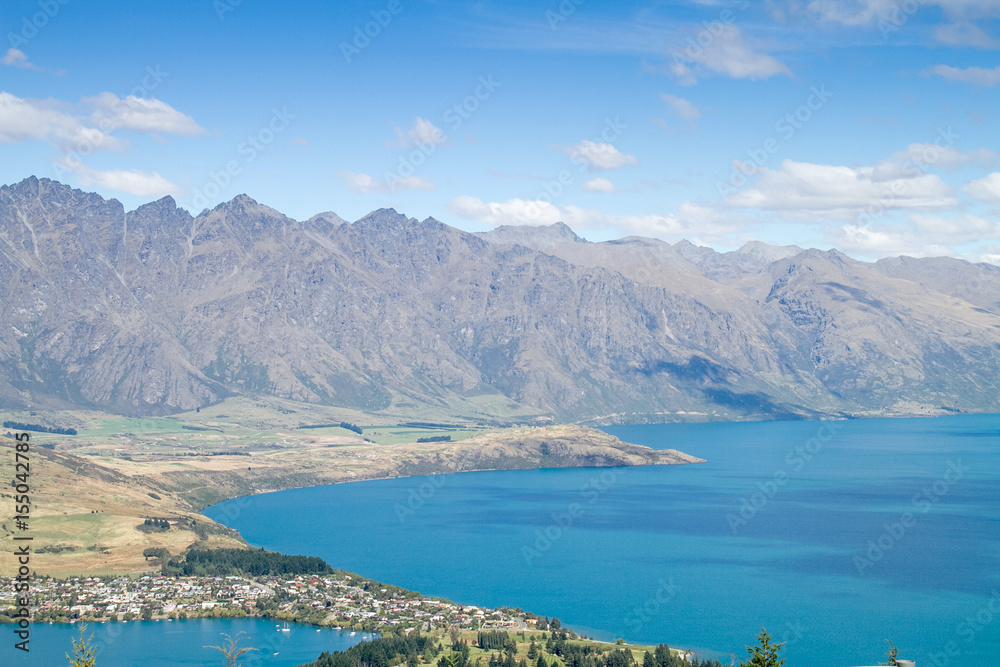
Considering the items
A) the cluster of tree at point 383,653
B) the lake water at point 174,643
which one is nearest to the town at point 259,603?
the lake water at point 174,643

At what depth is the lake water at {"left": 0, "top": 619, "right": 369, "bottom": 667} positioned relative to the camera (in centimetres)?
13438

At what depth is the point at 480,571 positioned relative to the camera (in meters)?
195

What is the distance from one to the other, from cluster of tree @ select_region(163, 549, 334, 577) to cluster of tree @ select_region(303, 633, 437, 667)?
47222mm

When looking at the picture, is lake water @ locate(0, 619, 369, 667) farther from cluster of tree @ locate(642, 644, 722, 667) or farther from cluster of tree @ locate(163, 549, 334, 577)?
cluster of tree @ locate(642, 644, 722, 667)

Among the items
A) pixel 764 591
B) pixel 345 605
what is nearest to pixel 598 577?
pixel 764 591

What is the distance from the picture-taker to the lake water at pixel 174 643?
13438cm

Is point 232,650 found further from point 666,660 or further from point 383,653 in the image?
point 666,660

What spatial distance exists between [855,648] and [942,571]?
55.4 metres

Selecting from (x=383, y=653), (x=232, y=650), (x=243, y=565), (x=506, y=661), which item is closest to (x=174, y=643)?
(x=383, y=653)

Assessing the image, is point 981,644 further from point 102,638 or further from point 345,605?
point 102,638

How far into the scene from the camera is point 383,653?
129250 mm

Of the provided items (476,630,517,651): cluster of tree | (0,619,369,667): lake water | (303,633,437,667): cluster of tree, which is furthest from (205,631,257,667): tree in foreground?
(476,630,517,651): cluster of tree

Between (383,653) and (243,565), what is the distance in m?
61.6

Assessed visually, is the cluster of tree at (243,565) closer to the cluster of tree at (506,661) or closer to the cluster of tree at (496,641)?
the cluster of tree at (496,641)
